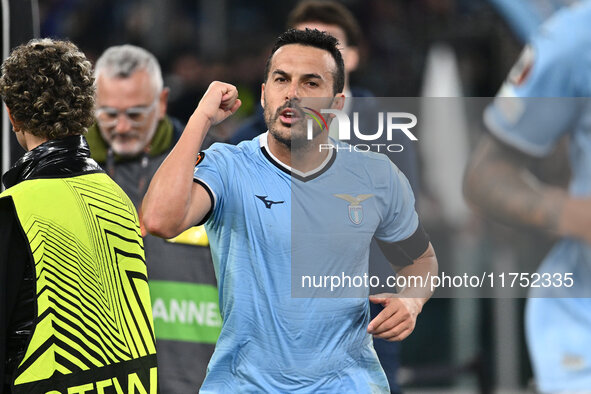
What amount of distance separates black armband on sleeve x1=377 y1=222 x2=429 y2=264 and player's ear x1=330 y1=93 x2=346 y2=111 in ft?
1.58

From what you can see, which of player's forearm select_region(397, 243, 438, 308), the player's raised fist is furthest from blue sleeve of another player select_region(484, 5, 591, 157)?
the player's raised fist

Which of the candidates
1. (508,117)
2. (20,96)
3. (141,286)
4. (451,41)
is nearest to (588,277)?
(508,117)

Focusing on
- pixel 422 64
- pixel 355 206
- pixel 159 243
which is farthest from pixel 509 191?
pixel 422 64

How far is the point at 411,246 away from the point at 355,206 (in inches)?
10.3

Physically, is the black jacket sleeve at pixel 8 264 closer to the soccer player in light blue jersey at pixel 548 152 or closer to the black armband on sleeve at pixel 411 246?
the black armband on sleeve at pixel 411 246

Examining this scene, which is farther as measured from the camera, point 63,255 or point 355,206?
point 355,206

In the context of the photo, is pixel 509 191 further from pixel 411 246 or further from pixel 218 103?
pixel 218 103

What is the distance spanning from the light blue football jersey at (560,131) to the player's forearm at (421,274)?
36 cm

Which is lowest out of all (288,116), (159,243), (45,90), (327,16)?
(159,243)

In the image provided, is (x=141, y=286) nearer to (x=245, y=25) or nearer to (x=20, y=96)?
(x=20, y=96)

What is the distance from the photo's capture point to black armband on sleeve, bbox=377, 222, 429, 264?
3.38 meters

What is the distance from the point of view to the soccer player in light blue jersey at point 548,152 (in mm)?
3186

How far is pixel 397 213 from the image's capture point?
3.39 metres

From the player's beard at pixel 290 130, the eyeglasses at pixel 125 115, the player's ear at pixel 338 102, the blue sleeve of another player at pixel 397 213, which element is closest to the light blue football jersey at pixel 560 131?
the blue sleeve of another player at pixel 397 213
